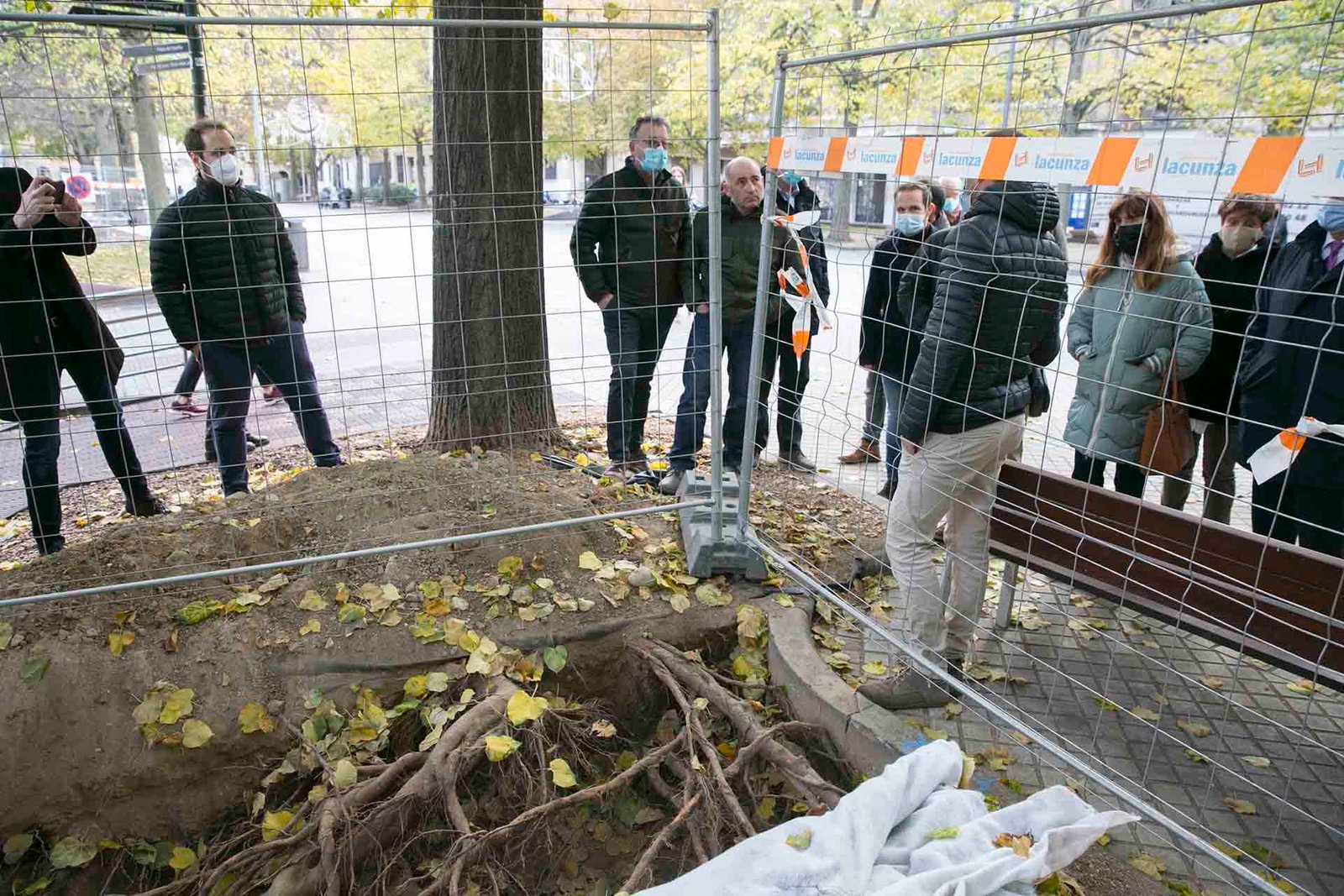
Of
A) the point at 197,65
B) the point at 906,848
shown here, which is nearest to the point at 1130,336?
the point at 906,848

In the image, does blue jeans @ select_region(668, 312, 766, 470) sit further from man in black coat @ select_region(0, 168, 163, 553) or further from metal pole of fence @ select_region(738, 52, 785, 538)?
man in black coat @ select_region(0, 168, 163, 553)

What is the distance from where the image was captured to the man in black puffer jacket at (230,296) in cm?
427

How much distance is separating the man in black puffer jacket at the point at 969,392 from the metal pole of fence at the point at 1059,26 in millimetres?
492

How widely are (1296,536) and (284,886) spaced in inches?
167

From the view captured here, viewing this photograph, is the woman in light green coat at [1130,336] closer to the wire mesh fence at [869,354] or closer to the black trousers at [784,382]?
the wire mesh fence at [869,354]

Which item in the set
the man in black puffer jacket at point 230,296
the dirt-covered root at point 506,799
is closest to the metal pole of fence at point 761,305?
the dirt-covered root at point 506,799

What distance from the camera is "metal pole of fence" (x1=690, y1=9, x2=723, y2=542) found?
3.60 m

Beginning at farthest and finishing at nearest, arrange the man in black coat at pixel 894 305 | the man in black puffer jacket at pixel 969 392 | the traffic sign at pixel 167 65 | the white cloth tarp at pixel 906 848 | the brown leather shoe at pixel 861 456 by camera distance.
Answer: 1. the brown leather shoe at pixel 861 456
2. the traffic sign at pixel 167 65
3. the man in black coat at pixel 894 305
4. the man in black puffer jacket at pixel 969 392
5. the white cloth tarp at pixel 906 848

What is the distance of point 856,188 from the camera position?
3631mm

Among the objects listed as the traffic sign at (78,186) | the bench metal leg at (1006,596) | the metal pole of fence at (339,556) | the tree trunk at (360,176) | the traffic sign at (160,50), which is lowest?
the bench metal leg at (1006,596)

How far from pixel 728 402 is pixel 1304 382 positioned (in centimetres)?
288

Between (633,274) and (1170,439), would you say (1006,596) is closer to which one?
(1170,439)

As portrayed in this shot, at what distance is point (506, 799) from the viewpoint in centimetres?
337

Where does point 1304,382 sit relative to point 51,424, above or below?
above
